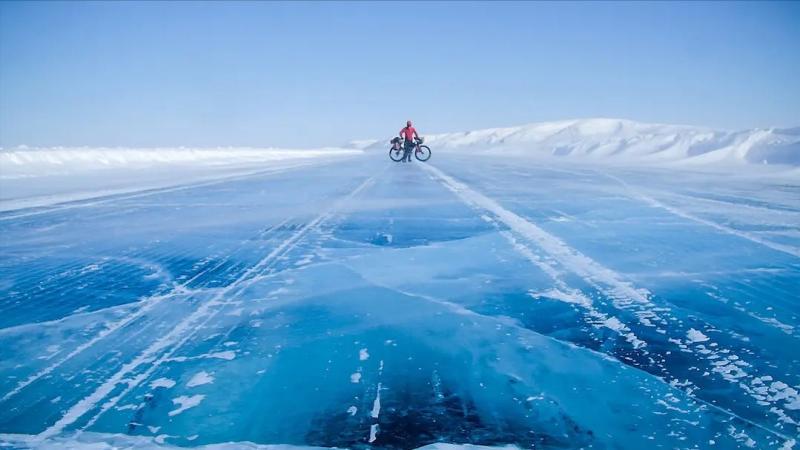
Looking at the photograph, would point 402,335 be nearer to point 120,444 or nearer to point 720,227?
point 120,444

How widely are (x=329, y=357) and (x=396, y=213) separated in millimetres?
5199

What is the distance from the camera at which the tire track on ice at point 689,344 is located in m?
2.22

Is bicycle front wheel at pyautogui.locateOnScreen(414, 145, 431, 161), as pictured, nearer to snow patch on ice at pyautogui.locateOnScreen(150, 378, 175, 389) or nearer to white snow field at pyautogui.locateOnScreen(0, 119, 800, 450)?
white snow field at pyautogui.locateOnScreen(0, 119, 800, 450)

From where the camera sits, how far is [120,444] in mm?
1974

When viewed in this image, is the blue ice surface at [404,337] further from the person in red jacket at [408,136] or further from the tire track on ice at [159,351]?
the person in red jacket at [408,136]

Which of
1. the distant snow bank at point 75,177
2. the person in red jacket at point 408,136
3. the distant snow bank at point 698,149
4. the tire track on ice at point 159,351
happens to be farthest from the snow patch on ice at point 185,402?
the distant snow bank at point 698,149

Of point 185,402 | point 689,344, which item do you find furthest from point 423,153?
point 185,402

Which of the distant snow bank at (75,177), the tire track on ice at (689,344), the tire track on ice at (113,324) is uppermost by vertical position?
the distant snow bank at (75,177)

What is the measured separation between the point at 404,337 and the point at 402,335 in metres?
0.03

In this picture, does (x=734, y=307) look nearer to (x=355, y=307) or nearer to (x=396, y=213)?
(x=355, y=307)

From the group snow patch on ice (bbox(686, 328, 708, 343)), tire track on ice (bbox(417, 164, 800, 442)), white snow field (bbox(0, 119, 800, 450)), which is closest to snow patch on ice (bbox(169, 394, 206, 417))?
white snow field (bbox(0, 119, 800, 450))

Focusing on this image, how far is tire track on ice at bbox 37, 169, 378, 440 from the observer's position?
85.9 inches

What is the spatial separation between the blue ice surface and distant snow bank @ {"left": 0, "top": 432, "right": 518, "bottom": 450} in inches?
0.6

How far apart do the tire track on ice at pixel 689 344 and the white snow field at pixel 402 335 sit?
1 centimetres
